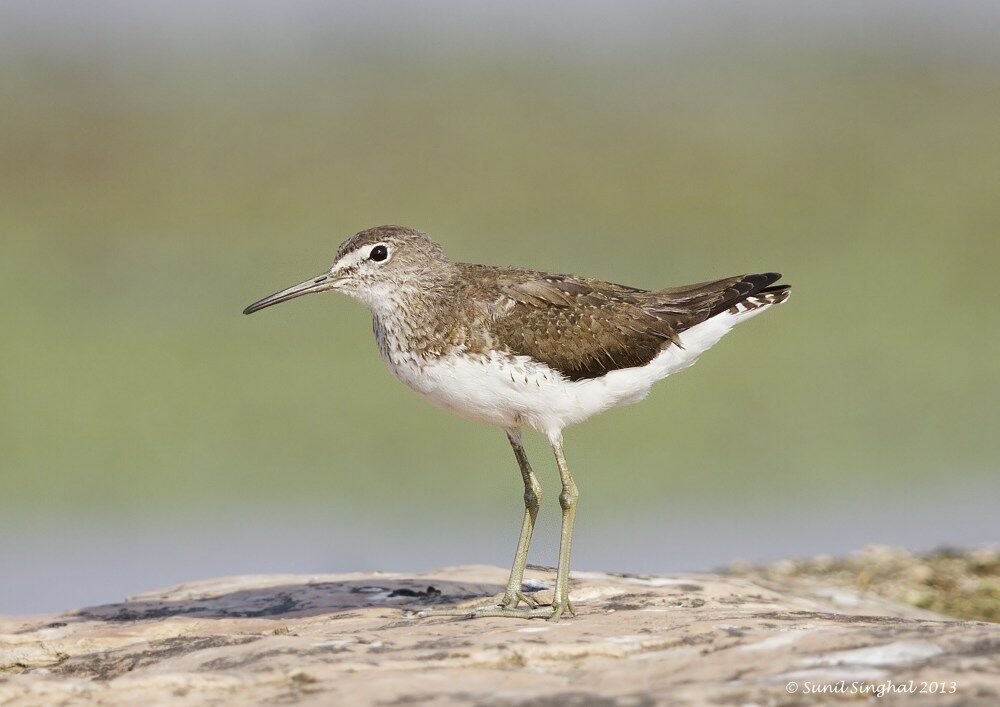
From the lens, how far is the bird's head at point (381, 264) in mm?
8641

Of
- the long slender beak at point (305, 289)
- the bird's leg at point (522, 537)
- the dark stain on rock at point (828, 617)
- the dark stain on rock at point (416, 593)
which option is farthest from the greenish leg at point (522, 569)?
the long slender beak at point (305, 289)

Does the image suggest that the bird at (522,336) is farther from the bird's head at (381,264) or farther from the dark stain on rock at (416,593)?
the dark stain on rock at (416,593)

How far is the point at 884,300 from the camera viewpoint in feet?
80.4

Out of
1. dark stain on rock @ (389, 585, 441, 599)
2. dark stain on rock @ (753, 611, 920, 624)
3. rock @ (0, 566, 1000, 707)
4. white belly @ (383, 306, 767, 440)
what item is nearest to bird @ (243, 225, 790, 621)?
white belly @ (383, 306, 767, 440)

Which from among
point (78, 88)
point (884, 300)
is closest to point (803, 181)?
point (884, 300)

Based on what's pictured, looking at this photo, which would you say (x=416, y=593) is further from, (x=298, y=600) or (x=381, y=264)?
(x=381, y=264)

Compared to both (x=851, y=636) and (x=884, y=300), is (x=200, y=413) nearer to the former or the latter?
(x=884, y=300)

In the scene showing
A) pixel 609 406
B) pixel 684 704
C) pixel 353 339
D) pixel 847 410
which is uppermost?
pixel 353 339

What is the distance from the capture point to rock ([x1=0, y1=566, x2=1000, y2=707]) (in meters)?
5.43

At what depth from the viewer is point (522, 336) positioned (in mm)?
8141

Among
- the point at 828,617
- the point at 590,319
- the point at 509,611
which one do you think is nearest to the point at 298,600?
the point at 509,611

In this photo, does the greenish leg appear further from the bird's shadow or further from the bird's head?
the bird's head

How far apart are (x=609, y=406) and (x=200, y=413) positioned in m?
11.8

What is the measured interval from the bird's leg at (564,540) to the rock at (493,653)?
0.49 ft
